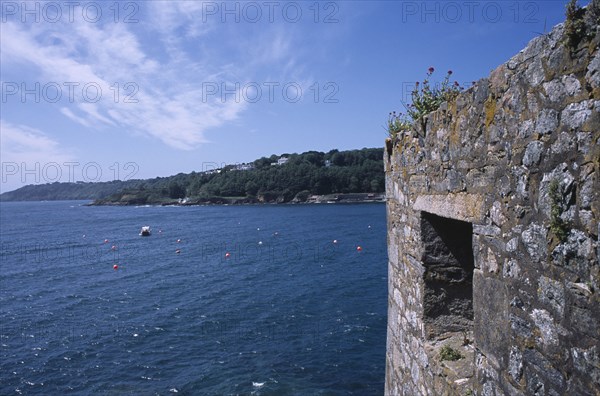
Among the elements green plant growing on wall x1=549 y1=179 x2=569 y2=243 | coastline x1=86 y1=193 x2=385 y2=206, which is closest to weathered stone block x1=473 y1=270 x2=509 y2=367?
green plant growing on wall x1=549 y1=179 x2=569 y2=243

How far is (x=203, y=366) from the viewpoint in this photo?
51.5 feet

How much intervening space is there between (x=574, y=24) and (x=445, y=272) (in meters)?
2.65

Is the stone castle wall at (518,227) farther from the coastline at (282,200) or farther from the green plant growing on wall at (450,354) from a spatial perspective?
the coastline at (282,200)

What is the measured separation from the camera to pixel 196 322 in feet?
65.7

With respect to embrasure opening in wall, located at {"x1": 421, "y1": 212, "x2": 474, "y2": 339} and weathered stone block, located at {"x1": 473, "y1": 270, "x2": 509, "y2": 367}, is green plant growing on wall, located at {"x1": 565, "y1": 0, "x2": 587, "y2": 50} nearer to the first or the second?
weathered stone block, located at {"x1": 473, "y1": 270, "x2": 509, "y2": 367}

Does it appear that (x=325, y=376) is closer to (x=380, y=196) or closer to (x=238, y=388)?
(x=238, y=388)

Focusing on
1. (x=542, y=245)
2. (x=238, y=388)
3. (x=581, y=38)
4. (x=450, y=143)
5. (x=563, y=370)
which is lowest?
(x=238, y=388)

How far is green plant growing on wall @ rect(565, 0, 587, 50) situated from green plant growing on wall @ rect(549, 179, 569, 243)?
67 centimetres

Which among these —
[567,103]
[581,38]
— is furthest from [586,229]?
[581,38]

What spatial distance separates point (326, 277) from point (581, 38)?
26.4 meters

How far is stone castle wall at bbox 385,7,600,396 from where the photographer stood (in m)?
2.06

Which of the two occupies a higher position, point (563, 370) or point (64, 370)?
point (563, 370)

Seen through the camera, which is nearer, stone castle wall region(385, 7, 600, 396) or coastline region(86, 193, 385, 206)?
stone castle wall region(385, 7, 600, 396)

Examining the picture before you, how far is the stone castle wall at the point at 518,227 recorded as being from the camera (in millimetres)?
2062
